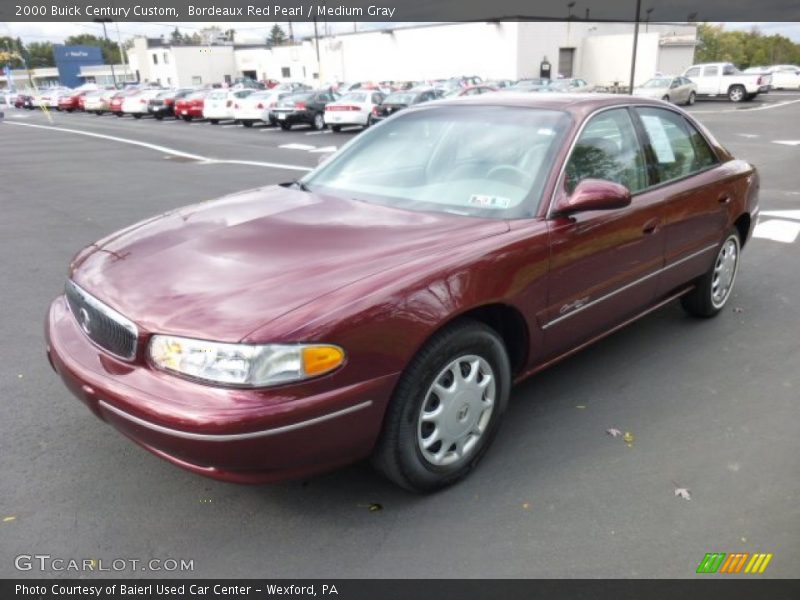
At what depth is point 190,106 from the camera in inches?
1179

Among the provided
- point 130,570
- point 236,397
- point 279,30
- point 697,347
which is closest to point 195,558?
point 130,570

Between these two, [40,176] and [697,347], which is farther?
[40,176]

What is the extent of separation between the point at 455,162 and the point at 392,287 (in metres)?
1.32

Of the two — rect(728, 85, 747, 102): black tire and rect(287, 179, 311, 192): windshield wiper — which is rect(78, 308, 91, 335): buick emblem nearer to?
rect(287, 179, 311, 192): windshield wiper

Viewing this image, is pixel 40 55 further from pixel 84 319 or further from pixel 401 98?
pixel 84 319

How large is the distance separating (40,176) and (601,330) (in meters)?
13.0

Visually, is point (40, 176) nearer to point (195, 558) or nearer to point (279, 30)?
point (195, 558)

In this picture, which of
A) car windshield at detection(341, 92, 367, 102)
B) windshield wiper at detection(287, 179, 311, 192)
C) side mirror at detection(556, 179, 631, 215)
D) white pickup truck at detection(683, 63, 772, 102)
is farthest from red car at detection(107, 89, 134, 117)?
side mirror at detection(556, 179, 631, 215)

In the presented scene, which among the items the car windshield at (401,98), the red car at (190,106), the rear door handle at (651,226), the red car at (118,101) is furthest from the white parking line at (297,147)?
the red car at (118,101)

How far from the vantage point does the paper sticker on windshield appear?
10.6 ft

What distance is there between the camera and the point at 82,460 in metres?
3.16

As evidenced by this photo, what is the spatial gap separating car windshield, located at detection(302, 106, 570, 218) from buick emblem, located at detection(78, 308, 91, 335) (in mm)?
1448

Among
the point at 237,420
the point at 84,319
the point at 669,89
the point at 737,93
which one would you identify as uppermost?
the point at 84,319
